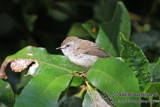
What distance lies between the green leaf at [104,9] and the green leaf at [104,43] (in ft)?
3.39

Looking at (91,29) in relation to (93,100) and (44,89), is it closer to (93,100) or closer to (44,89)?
(93,100)

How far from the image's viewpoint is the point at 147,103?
217 centimetres

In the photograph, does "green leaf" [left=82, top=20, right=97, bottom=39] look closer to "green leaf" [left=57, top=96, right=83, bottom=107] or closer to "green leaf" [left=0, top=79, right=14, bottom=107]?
"green leaf" [left=57, top=96, right=83, bottom=107]

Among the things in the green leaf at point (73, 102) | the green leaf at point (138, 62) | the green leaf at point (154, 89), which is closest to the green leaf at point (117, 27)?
the green leaf at point (73, 102)

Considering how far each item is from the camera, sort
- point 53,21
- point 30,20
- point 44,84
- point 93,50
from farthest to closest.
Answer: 1. point 53,21
2. point 30,20
3. point 93,50
4. point 44,84

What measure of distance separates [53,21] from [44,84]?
9.05 feet

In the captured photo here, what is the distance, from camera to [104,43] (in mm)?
3010

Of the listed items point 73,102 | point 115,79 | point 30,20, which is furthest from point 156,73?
point 30,20

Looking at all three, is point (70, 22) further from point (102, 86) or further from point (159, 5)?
point (102, 86)

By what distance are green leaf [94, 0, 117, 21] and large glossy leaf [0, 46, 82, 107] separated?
180 centimetres

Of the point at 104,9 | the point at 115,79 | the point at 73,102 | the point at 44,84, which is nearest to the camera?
the point at 115,79

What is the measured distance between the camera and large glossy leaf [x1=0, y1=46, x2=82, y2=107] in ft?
6.14

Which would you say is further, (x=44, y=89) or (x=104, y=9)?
(x=104, y=9)

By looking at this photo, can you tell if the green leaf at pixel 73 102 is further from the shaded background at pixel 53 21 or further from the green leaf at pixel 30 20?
the green leaf at pixel 30 20
